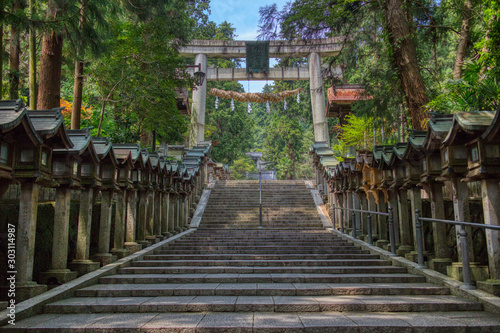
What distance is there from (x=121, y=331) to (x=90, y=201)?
10.4ft

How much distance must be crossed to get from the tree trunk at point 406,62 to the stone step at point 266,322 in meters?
5.61

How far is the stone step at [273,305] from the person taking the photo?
445 cm

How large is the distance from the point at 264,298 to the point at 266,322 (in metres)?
0.92

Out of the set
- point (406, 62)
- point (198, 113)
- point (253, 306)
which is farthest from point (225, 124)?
point (253, 306)

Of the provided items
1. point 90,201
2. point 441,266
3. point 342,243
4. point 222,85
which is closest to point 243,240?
point 342,243

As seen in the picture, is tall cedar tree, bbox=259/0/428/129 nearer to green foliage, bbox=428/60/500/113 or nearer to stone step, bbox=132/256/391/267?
green foliage, bbox=428/60/500/113

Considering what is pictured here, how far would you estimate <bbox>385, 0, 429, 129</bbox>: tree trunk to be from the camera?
875 centimetres

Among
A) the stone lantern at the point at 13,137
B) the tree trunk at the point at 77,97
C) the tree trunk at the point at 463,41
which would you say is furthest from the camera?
the tree trunk at the point at 77,97

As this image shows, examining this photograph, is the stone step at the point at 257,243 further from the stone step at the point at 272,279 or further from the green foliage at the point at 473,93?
the green foliage at the point at 473,93

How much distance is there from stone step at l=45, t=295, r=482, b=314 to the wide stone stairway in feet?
0.04

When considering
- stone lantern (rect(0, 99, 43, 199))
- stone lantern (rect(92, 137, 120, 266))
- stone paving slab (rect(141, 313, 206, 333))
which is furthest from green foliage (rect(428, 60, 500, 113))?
stone lantern (rect(0, 99, 43, 199))

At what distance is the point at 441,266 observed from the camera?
5.70m

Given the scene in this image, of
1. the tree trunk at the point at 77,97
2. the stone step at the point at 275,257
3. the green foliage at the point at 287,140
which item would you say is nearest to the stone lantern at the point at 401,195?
the stone step at the point at 275,257

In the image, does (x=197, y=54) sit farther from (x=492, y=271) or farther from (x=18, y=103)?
(x=492, y=271)
